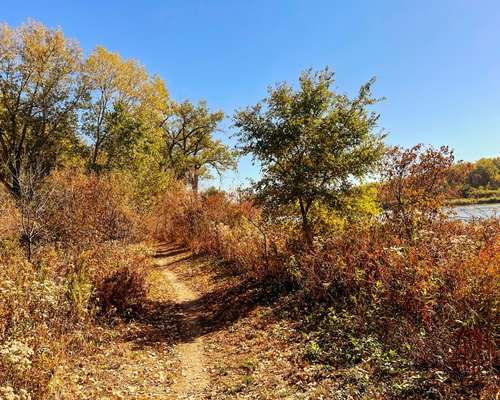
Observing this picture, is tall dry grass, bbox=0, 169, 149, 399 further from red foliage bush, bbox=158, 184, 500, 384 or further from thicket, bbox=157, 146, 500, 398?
red foliage bush, bbox=158, 184, 500, 384

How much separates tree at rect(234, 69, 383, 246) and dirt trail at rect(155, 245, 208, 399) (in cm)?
474

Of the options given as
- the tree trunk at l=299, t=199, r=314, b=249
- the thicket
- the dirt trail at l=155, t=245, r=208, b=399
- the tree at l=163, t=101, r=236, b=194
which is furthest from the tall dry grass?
the tree at l=163, t=101, r=236, b=194

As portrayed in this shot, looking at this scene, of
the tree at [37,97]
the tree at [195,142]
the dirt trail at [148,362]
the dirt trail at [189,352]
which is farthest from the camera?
the tree at [195,142]

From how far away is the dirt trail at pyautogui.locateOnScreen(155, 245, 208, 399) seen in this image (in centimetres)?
692

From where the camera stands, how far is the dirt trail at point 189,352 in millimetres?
6918

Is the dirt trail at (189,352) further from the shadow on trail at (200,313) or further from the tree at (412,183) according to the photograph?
the tree at (412,183)

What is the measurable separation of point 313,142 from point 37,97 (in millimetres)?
21712

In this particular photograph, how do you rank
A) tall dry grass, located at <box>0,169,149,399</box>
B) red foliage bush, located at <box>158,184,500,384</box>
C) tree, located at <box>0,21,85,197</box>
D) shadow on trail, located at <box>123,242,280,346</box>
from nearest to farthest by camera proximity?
1. tall dry grass, located at <box>0,169,149,399</box>
2. red foliage bush, located at <box>158,184,500,384</box>
3. shadow on trail, located at <box>123,242,280,346</box>
4. tree, located at <box>0,21,85,197</box>

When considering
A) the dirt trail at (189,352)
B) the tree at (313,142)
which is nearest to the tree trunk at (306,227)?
the tree at (313,142)

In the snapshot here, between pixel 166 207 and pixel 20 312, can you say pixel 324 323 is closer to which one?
pixel 20 312

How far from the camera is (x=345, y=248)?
33.7 ft

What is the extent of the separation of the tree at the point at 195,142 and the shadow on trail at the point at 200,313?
82.9 ft

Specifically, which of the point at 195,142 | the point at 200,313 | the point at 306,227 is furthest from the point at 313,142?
the point at 195,142

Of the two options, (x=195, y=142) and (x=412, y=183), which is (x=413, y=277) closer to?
(x=412, y=183)
